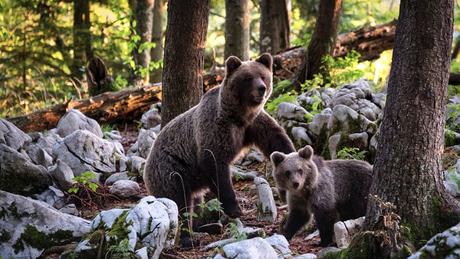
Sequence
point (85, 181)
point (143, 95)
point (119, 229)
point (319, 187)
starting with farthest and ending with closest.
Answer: point (143, 95) → point (85, 181) → point (319, 187) → point (119, 229)

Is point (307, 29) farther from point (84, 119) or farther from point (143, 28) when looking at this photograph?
point (84, 119)

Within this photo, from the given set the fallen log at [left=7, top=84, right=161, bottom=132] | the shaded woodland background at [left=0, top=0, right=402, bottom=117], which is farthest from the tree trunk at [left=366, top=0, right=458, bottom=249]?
the shaded woodland background at [left=0, top=0, right=402, bottom=117]

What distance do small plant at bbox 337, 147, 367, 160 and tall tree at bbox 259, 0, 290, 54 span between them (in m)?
7.02

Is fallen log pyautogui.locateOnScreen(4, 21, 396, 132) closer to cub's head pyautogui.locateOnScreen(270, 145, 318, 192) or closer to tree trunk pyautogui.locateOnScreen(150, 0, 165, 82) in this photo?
tree trunk pyautogui.locateOnScreen(150, 0, 165, 82)

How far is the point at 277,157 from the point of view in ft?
23.0

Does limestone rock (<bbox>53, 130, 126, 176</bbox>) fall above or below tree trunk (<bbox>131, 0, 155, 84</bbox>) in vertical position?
below

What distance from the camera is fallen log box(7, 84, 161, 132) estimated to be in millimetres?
12195

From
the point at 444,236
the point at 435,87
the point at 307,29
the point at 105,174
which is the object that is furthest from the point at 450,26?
the point at 307,29

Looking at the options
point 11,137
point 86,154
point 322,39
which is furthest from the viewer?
point 322,39

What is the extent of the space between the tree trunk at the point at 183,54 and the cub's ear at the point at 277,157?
2476mm

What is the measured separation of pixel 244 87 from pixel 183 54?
179cm

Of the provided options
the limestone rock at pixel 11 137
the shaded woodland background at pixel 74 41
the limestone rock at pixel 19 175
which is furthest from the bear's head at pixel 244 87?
the shaded woodland background at pixel 74 41

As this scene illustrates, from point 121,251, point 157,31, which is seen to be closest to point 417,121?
point 121,251

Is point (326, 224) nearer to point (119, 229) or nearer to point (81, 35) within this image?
point (119, 229)
